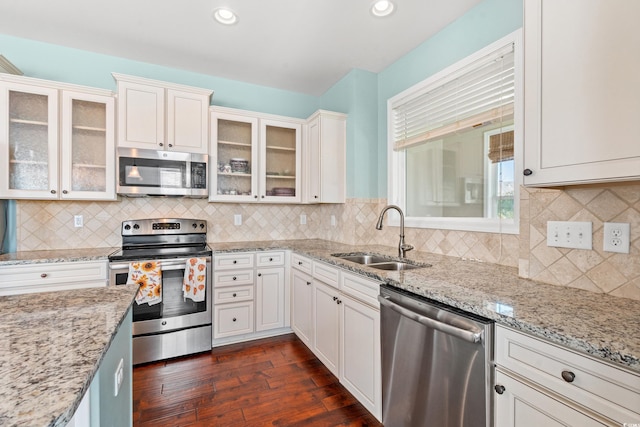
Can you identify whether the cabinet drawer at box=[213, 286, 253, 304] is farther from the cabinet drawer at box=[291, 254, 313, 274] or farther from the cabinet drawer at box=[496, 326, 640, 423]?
the cabinet drawer at box=[496, 326, 640, 423]

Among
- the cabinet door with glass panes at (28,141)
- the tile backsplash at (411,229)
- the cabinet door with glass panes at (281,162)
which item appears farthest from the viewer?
the cabinet door with glass panes at (281,162)

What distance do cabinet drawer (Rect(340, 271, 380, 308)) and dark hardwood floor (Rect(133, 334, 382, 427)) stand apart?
0.71 metres

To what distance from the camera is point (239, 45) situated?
8.38 ft

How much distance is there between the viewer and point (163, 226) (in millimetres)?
2820

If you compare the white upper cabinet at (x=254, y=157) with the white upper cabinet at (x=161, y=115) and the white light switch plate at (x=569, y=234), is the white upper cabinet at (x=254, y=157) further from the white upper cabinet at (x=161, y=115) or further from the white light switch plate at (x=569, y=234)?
the white light switch plate at (x=569, y=234)

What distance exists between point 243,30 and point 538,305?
2.59m

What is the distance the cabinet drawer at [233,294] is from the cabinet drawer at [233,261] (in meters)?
0.20

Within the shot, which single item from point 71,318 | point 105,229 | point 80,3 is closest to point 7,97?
point 80,3

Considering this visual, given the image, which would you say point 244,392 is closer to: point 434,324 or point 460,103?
point 434,324

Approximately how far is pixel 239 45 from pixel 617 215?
2741 millimetres

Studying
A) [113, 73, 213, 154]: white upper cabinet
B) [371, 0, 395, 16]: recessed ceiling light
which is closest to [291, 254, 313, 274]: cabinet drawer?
[113, 73, 213, 154]: white upper cabinet

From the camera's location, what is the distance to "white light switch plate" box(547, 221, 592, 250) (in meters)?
1.28

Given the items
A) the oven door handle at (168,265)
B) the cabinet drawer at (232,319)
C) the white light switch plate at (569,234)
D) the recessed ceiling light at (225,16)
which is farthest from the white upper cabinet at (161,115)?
the white light switch plate at (569,234)

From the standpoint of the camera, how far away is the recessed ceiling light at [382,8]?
2.01m
